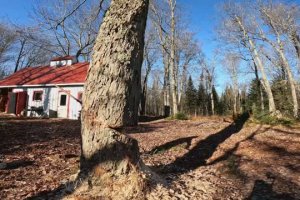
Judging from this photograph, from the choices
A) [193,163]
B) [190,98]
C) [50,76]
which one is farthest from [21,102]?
[190,98]

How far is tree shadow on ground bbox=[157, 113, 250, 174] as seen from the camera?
6562mm

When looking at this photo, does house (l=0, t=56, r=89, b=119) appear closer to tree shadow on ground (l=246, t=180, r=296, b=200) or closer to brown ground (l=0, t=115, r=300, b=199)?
brown ground (l=0, t=115, r=300, b=199)

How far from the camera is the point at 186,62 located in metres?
43.1

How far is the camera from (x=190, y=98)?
2025 inches

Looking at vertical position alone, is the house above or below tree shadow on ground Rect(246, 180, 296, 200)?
above

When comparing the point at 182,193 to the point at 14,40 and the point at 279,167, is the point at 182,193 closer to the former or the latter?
the point at 279,167

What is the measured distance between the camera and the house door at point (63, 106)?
882 inches

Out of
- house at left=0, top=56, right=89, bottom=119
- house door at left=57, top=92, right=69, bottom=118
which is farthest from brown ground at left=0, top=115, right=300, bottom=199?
house door at left=57, top=92, right=69, bottom=118

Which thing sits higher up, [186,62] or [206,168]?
[186,62]

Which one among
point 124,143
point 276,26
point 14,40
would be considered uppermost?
point 14,40

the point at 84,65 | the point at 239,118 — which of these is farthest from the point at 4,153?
the point at 84,65

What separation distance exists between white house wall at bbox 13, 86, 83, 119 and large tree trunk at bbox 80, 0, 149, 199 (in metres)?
17.4

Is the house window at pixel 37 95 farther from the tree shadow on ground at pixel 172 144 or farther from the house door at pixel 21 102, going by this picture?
the tree shadow on ground at pixel 172 144

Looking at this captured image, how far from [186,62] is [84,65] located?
2108cm
